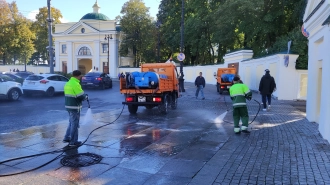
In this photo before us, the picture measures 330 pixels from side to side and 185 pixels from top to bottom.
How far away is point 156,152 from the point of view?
247 inches

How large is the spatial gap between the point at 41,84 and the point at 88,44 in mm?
39247

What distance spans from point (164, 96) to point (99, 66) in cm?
4560

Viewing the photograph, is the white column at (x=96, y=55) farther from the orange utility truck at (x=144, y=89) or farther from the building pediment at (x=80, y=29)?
the orange utility truck at (x=144, y=89)

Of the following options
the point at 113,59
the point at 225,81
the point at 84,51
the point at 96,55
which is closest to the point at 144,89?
the point at 225,81

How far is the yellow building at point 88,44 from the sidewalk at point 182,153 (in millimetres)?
45976

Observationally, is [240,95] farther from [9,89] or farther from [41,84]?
[41,84]

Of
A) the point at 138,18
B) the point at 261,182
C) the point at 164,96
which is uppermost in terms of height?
the point at 138,18

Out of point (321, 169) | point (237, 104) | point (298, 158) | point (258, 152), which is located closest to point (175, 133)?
point (237, 104)

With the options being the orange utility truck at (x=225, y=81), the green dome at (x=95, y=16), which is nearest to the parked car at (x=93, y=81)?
the orange utility truck at (x=225, y=81)

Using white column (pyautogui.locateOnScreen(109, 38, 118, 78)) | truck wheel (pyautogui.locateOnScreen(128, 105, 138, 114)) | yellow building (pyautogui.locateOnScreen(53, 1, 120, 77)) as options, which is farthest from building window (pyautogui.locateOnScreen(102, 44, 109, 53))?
truck wheel (pyautogui.locateOnScreen(128, 105, 138, 114))

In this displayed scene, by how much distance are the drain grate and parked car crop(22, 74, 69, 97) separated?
1384cm

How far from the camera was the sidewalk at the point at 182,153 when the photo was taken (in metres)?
4.78

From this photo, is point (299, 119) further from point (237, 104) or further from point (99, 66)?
point (99, 66)

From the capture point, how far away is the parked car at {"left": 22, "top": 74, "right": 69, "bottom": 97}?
18328 mm
